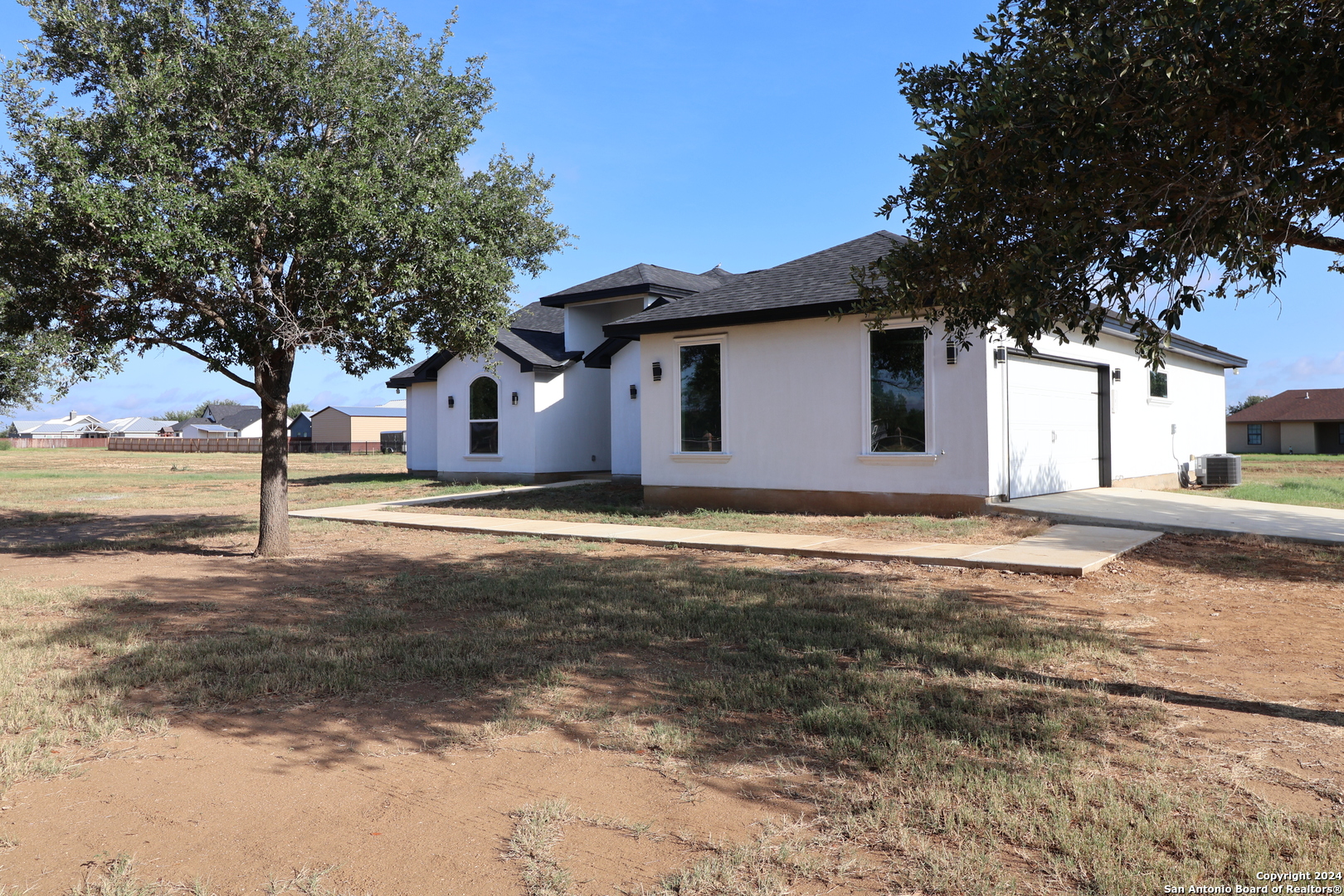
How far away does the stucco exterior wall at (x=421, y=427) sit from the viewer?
82.1ft

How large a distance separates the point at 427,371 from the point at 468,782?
828 inches

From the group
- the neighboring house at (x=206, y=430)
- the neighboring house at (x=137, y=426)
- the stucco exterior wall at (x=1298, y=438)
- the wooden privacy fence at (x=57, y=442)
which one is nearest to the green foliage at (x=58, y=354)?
the stucco exterior wall at (x=1298, y=438)

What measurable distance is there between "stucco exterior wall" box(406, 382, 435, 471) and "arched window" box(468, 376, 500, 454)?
98.6 inches

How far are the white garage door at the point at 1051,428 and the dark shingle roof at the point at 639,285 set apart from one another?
8.44 m

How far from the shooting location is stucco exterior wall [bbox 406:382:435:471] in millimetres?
25016

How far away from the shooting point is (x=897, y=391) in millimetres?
12992

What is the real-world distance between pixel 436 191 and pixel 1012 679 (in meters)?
8.15

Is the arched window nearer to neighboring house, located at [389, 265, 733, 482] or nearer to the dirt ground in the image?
neighboring house, located at [389, 265, 733, 482]

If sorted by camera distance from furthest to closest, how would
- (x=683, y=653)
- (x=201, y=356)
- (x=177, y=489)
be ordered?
(x=177, y=489)
(x=201, y=356)
(x=683, y=653)

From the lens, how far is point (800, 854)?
319cm

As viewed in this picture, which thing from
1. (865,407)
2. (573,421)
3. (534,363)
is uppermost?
(534,363)

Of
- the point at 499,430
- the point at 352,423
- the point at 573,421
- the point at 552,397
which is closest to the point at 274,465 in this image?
the point at 552,397

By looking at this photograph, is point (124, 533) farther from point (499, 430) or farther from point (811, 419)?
point (811, 419)

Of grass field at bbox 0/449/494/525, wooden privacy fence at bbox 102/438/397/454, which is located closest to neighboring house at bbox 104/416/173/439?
wooden privacy fence at bbox 102/438/397/454
